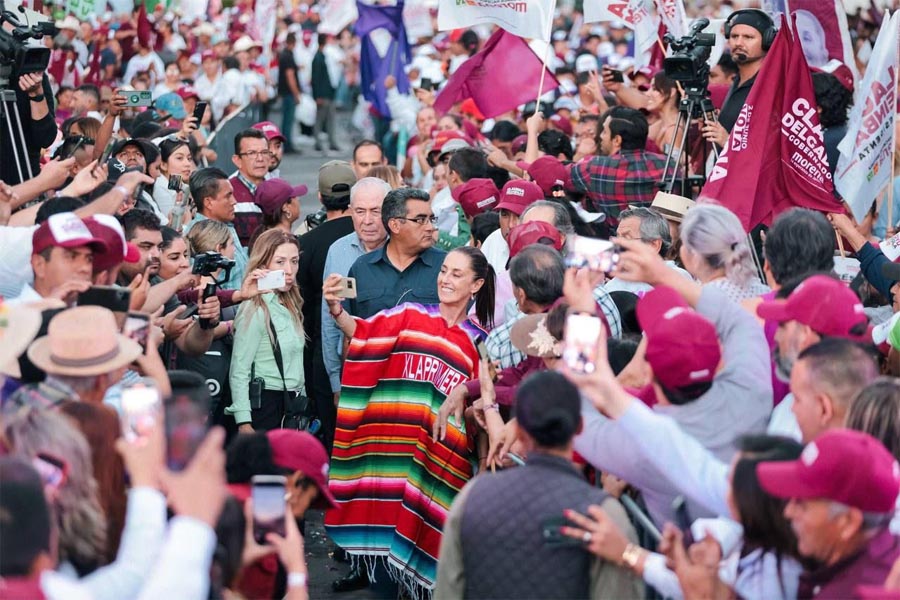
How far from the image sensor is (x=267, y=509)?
4.09 meters

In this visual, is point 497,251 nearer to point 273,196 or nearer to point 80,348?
point 273,196

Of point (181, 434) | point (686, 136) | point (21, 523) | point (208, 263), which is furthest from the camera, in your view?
point (686, 136)

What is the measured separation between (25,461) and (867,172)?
5.96 meters

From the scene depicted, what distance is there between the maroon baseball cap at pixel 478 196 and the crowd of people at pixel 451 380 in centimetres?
2

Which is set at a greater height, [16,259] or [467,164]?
[16,259]

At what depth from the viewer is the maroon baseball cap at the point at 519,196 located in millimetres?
8594

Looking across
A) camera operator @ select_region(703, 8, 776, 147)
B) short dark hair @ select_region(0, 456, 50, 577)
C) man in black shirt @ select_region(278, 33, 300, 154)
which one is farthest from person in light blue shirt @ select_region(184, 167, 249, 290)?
man in black shirt @ select_region(278, 33, 300, 154)

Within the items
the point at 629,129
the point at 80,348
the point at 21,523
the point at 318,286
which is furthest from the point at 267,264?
the point at 21,523

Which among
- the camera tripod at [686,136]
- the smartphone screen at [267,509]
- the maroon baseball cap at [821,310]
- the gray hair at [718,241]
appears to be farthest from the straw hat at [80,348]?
the camera tripod at [686,136]

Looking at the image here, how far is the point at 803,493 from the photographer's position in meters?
3.74

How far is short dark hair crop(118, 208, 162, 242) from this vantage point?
7453mm

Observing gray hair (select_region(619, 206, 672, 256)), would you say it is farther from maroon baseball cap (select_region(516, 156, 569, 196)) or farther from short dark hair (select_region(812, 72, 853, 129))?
short dark hair (select_region(812, 72, 853, 129))

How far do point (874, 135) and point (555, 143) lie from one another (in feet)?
13.0

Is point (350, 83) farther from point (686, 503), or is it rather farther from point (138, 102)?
point (686, 503)
